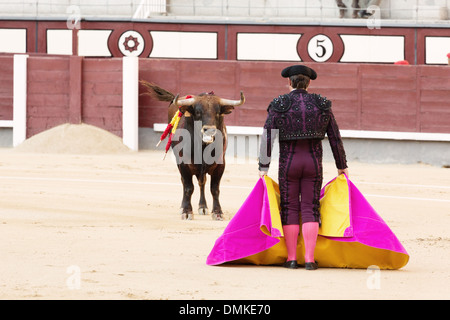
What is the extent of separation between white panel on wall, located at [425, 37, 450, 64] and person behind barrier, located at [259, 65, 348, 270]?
11122 millimetres

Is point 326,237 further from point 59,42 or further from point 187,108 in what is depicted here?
point 59,42

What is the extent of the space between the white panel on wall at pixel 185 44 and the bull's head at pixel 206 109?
8.60 metres

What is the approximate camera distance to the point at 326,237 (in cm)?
519

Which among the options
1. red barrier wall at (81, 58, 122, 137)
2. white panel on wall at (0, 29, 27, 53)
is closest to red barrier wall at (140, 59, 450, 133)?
red barrier wall at (81, 58, 122, 137)

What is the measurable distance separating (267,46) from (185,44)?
4.27 ft

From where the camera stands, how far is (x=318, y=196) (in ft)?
17.1

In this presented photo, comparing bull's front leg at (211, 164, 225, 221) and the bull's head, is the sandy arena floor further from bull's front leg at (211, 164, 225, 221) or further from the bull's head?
the bull's head

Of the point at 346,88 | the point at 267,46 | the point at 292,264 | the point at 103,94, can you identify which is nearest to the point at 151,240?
the point at 292,264

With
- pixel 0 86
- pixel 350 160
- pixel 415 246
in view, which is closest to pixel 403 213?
pixel 415 246

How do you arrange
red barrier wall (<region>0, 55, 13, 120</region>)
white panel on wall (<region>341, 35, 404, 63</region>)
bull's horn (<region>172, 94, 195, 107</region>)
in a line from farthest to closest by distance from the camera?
1. white panel on wall (<region>341, 35, 404, 63</region>)
2. red barrier wall (<region>0, 55, 13, 120</region>)
3. bull's horn (<region>172, 94, 195, 107</region>)

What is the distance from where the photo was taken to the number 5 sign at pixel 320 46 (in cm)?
1591

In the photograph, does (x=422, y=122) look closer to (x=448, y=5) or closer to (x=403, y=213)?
(x=448, y=5)

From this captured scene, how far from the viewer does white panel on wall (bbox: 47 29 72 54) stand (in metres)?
16.2

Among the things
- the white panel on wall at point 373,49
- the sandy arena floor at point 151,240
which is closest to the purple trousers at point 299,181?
the sandy arena floor at point 151,240
